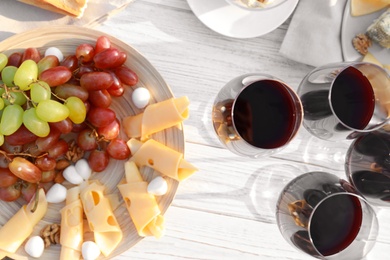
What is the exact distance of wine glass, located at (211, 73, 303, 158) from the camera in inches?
33.1

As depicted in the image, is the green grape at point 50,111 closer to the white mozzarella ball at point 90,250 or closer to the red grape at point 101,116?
the red grape at point 101,116

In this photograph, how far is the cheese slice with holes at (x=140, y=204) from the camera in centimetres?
92

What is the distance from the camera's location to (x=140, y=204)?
929 mm

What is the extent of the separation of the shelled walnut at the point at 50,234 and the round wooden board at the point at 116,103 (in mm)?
11

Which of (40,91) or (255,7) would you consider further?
(255,7)

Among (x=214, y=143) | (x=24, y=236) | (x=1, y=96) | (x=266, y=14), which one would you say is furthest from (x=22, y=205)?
(x=266, y=14)

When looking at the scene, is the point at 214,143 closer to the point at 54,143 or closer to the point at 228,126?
the point at 228,126

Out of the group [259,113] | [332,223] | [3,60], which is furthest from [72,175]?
[332,223]

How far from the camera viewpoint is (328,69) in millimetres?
866

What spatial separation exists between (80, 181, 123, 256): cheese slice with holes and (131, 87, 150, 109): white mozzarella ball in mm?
163

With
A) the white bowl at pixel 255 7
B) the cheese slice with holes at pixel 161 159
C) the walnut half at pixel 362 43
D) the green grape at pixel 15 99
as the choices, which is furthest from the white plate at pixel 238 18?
the green grape at pixel 15 99

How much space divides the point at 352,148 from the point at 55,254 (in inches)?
22.3

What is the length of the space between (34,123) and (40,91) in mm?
53

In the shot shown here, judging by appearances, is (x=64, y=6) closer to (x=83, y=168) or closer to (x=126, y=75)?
(x=126, y=75)
